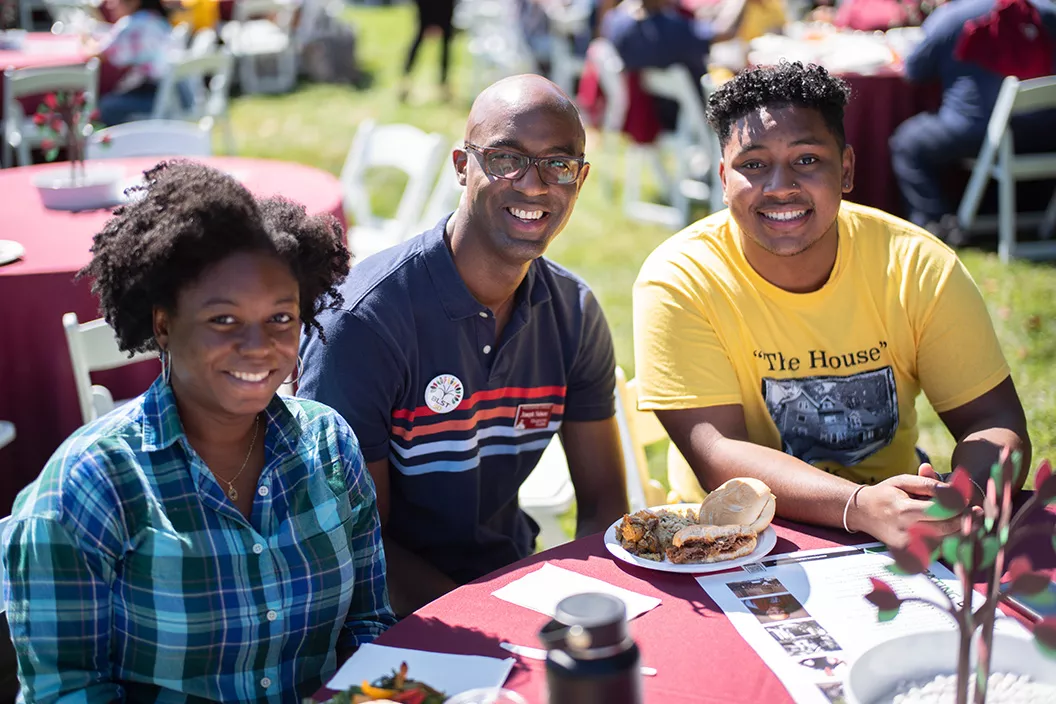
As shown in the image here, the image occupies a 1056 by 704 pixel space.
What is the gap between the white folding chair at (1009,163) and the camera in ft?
19.1

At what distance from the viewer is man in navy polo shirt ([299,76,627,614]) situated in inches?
89.8

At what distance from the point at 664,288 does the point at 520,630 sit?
104 centimetres

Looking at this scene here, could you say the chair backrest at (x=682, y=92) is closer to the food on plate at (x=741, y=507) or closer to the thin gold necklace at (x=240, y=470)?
the food on plate at (x=741, y=507)

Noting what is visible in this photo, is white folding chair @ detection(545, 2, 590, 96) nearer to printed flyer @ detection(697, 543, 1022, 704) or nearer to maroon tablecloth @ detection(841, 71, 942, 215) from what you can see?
maroon tablecloth @ detection(841, 71, 942, 215)

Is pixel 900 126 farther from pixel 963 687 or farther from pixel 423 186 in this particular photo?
pixel 963 687

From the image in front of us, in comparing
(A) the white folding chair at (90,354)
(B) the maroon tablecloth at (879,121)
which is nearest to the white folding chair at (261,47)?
(B) the maroon tablecloth at (879,121)

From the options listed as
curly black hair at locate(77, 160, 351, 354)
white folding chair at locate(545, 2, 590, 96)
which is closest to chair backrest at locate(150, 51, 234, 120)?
white folding chair at locate(545, 2, 590, 96)

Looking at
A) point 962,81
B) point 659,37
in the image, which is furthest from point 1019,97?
point 659,37

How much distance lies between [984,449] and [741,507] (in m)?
0.65

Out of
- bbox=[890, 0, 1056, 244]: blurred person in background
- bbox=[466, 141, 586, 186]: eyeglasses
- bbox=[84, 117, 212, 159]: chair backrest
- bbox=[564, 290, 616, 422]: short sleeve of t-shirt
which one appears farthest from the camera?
bbox=[890, 0, 1056, 244]: blurred person in background

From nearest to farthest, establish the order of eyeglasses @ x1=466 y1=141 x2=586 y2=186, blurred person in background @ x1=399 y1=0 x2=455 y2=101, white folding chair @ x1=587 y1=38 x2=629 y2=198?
eyeglasses @ x1=466 y1=141 x2=586 y2=186 < white folding chair @ x1=587 y1=38 x2=629 y2=198 < blurred person in background @ x1=399 y1=0 x2=455 y2=101

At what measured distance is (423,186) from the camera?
5105mm

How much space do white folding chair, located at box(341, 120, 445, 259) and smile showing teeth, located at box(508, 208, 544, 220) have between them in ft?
9.18

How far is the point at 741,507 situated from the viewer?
1.93m
